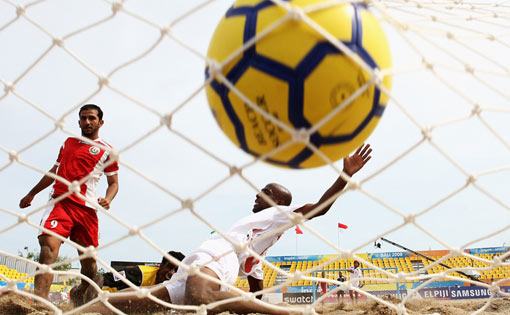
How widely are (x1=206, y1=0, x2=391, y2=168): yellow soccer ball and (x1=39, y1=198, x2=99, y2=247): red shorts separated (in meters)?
2.07

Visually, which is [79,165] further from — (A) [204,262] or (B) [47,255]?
(A) [204,262]

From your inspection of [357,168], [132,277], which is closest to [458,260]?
[132,277]

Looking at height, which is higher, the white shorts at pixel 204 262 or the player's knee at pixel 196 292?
the white shorts at pixel 204 262

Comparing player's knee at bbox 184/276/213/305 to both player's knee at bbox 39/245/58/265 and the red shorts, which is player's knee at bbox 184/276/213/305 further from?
the red shorts

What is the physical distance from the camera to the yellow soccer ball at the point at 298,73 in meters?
1.68

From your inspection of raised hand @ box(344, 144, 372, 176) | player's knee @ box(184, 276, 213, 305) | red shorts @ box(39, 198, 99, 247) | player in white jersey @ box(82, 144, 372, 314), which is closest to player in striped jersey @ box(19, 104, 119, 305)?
red shorts @ box(39, 198, 99, 247)

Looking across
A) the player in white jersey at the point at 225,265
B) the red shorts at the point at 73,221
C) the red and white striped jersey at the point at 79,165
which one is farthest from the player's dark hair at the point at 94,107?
the player in white jersey at the point at 225,265

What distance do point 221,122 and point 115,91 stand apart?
1.99ft

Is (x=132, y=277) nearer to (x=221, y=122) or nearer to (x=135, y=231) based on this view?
(x=135, y=231)

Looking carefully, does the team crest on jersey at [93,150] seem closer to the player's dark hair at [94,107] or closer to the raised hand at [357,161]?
the player's dark hair at [94,107]

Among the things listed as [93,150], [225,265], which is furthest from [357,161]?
[93,150]

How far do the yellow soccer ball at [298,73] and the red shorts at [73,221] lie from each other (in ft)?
6.80

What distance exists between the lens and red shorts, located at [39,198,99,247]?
339 centimetres

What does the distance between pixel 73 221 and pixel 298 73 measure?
254 centimetres
